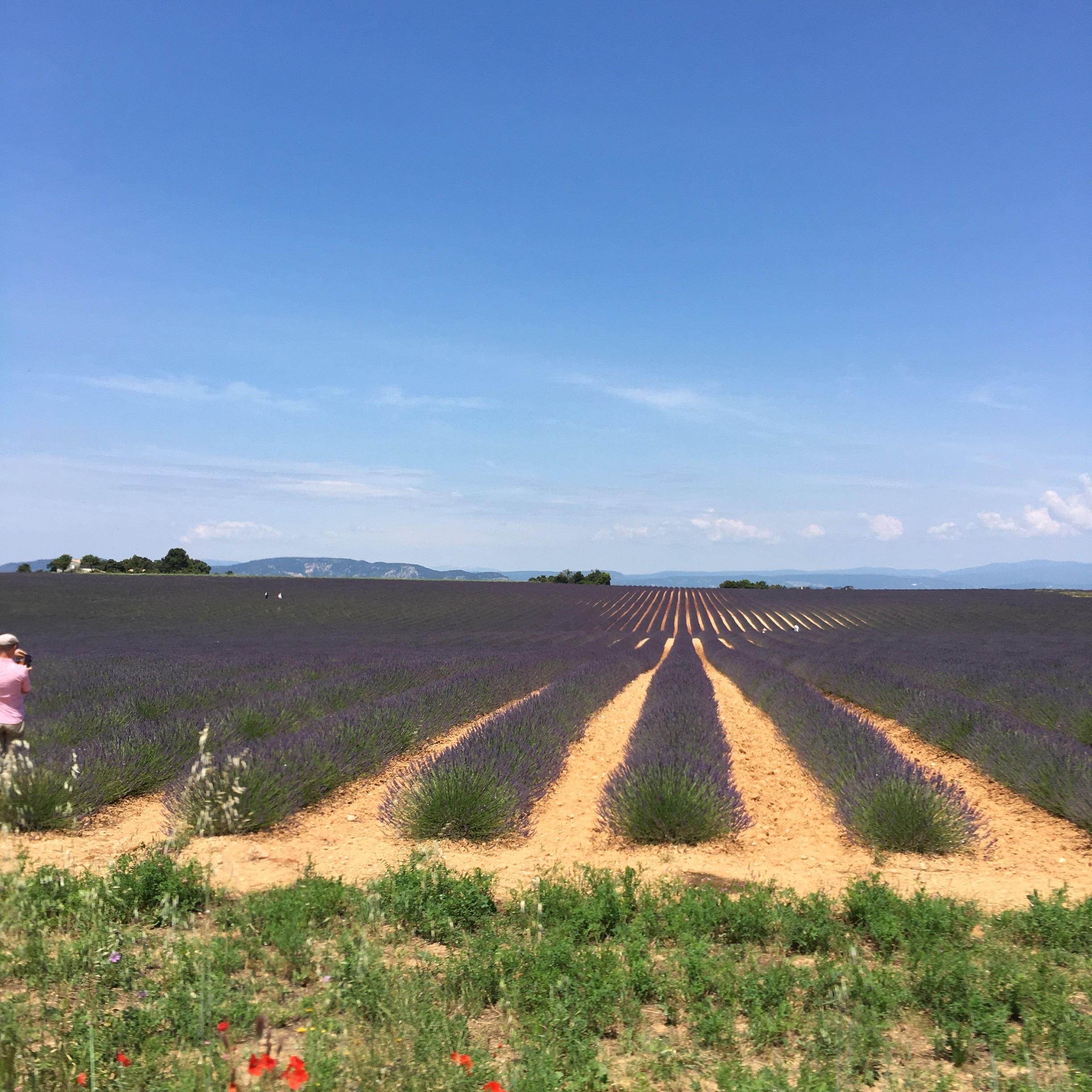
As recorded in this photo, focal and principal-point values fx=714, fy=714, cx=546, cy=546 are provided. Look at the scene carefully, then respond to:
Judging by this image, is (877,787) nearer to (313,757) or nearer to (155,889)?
(313,757)

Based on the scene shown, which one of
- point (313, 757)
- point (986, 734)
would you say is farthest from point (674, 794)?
point (986, 734)

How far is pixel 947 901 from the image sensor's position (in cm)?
354

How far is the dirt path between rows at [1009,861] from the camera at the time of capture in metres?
4.19

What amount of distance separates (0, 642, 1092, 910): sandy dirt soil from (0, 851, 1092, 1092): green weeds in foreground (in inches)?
19.4

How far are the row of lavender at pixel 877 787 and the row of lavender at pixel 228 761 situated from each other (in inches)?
164

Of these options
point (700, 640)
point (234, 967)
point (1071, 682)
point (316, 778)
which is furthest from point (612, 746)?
point (700, 640)

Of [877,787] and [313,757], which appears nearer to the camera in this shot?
[877,787]

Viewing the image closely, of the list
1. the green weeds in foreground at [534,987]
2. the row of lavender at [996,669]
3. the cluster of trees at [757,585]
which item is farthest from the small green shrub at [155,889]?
the cluster of trees at [757,585]

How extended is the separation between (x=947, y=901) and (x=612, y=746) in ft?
17.2

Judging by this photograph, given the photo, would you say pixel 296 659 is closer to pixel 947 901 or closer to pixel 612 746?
pixel 612 746

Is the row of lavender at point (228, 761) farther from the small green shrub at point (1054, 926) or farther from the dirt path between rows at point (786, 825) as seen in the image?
the small green shrub at point (1054, 926)

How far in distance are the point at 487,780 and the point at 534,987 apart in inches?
99.8

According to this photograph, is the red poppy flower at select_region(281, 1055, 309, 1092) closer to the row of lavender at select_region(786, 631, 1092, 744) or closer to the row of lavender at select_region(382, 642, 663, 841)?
the row of lavender at select_region(382, 642, 663, 841)

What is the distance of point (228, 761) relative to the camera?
512 cm
